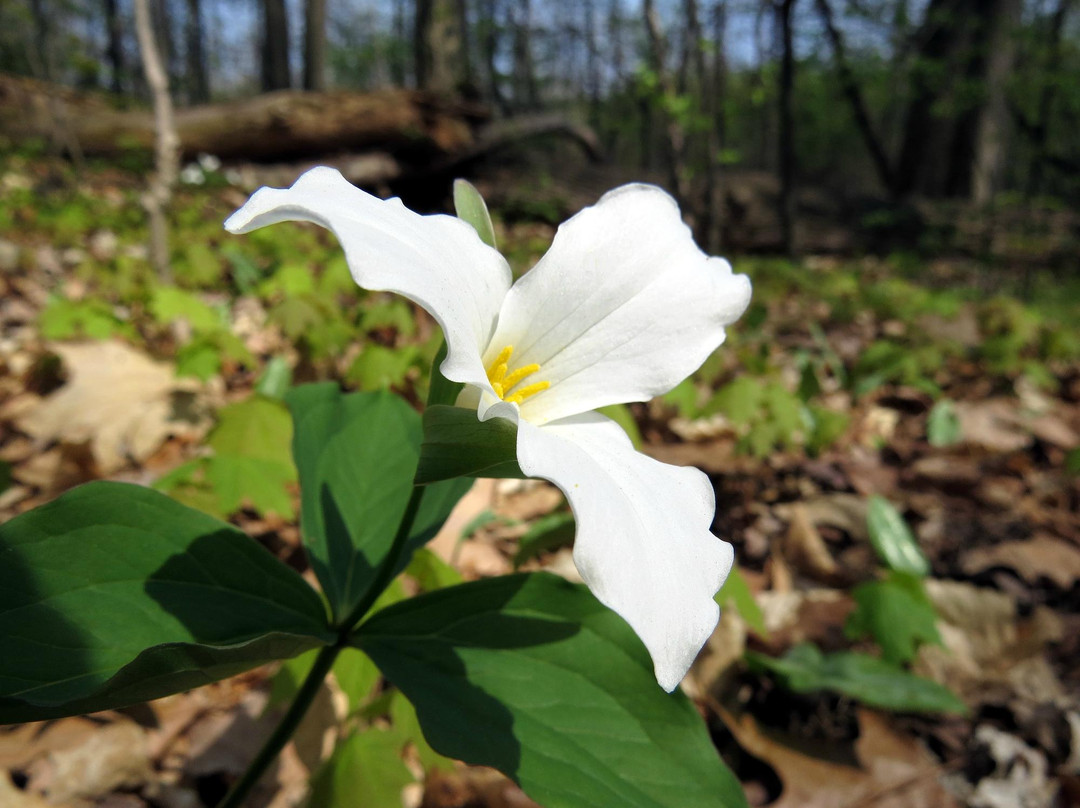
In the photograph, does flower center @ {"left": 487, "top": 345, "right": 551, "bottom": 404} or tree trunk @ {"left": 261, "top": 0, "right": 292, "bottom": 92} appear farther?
tree trunk @ {"left": 261, "top": 0, "right": 292, "bottom": 92}

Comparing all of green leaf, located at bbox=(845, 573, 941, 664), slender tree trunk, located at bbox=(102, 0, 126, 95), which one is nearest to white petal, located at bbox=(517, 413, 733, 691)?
green leaf, located at bbox=(845, 573, 941, 664)

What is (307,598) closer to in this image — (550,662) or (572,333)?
(550,662)

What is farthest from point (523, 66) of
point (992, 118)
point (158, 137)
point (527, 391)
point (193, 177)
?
point (527, 391)

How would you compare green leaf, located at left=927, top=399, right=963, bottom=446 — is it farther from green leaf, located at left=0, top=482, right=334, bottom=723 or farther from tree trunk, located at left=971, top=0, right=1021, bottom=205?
tree trunk, located at left=971, top=0, right=1021, bottom=205

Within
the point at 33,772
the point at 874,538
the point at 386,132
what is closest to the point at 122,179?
the point at 386,132

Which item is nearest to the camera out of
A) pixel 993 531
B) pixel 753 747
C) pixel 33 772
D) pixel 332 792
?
pixel 332 792

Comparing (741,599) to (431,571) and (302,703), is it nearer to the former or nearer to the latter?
(431,571)

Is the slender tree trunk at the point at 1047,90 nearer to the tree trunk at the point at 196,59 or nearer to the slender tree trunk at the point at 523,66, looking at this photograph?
the slender tree trunk at the point at 523,66
